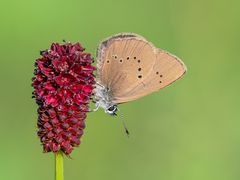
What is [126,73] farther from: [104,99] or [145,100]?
[145,100]

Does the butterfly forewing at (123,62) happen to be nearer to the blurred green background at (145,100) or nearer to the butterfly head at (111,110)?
the butterfly head at (111,110)

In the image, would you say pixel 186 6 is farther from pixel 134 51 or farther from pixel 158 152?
pixel 134 51

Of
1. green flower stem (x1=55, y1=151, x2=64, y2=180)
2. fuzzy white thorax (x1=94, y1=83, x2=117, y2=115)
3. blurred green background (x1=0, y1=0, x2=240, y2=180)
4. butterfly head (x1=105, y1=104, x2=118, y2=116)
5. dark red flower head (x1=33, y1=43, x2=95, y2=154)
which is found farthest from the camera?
blurred green background (x1=0, y1=0, x2=240, y2=180)

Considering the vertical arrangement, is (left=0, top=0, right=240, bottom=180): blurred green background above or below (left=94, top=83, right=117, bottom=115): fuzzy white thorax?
above

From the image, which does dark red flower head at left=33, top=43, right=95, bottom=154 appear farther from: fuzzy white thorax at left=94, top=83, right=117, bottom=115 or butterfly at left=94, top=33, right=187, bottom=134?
butterfly at left=94, top=33, right=187, bottom=134

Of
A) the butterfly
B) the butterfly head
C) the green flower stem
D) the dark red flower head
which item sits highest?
the butterfly

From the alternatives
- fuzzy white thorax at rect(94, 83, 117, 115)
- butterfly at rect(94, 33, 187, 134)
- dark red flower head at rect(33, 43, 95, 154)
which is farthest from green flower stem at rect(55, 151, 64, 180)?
butterfly at rect(94, 33, 187, 134)

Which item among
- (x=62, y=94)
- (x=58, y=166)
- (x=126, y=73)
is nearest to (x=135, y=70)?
(x=126, y=73)

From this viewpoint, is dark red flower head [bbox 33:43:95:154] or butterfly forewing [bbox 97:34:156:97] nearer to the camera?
dark red flower head [bbox 33:43:95:154]
